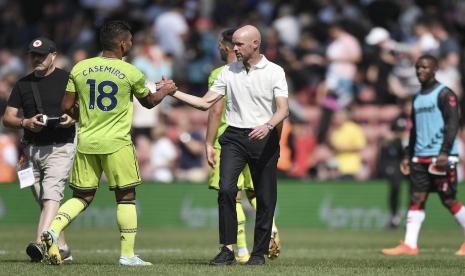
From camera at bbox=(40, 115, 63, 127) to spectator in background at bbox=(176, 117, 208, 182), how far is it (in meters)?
11.7

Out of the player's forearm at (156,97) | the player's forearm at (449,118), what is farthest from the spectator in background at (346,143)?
the player's forearm at (156,97)

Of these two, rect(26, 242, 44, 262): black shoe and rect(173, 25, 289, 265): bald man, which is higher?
rect(173, 25, 289, 265): bald man

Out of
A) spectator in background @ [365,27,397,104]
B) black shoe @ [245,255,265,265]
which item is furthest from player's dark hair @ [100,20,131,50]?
spectator in background @ [365,27,397,104]

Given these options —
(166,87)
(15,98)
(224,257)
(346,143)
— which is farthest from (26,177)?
(346,143)

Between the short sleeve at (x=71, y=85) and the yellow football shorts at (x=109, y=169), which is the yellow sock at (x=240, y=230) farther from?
the short sleeve at (x=71, y=85)

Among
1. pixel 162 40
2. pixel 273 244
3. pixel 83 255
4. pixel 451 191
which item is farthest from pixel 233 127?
pixel 162 40

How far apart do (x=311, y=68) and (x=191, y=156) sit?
3.66 metres

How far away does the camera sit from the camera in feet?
42.5

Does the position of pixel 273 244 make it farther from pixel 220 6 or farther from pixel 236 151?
pixel 220 6

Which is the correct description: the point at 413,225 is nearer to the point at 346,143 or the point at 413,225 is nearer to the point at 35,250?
the point at 35,250

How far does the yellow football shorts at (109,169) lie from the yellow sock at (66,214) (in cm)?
17

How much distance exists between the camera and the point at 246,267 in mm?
12164

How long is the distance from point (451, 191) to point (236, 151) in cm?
494

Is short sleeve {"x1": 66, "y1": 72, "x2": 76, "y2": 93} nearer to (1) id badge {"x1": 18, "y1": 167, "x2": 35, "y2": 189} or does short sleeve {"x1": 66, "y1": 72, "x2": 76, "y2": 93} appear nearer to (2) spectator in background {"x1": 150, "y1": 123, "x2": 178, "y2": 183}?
(1) id badge {"x1": 18, "y1": 167, "x2": 35, "y2": 189}
